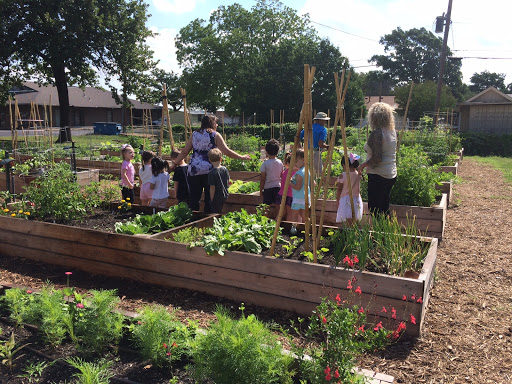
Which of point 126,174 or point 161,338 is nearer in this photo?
point 161,338

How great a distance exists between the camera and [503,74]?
70.4 m

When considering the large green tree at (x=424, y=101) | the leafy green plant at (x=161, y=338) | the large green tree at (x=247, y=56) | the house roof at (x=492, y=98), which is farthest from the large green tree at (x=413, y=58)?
the leafy green plant at (x=161, y=338)

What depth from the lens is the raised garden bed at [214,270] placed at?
10.7 feet

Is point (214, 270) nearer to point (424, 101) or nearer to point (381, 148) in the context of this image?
point (381, 148)

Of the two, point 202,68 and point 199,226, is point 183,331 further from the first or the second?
point 202,68

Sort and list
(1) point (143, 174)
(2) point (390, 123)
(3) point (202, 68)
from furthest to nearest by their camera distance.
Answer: (3) point (202, 68) → (1) point (143, 174) → (2) point (390, 123)

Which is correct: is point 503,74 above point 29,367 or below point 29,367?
above

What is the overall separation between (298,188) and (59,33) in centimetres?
2221

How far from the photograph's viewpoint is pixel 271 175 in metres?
5.73

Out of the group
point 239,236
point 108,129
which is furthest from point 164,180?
point 108,129

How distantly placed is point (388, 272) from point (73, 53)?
23.5 meters

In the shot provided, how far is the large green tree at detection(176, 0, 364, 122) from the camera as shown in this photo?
37.2 metres

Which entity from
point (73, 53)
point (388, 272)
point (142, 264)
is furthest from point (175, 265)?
point (73, 53)

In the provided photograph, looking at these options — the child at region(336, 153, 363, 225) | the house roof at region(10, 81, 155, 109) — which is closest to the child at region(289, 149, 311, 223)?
the child at region(336, 153, 363, 225)
